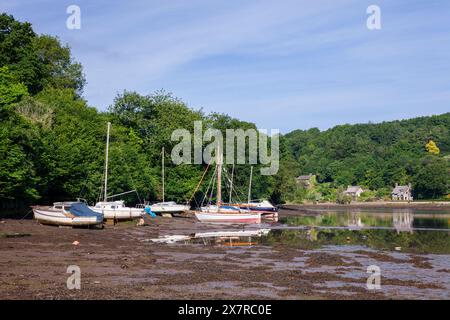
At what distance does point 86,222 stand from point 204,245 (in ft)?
41.8

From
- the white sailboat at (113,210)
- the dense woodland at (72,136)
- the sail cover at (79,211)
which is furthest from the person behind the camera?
the white sailboat at (113,210)

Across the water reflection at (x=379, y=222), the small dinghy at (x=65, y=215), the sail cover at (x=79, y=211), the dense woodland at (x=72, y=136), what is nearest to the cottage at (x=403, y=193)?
the dense woodland at (x=72, y=136)

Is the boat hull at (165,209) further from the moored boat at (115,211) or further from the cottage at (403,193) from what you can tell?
the cottage at (403,193)

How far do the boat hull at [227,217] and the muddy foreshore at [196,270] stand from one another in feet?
97.9

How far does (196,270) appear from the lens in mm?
28906

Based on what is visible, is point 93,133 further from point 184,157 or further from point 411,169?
point 411,169

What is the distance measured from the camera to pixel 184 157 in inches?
3853

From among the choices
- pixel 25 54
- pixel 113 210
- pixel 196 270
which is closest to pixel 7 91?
pixel 113 210

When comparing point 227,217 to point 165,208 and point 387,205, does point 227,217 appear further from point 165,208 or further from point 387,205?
point 387,205

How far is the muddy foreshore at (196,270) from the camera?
2238 cm

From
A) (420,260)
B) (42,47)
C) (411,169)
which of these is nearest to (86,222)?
(420,260)

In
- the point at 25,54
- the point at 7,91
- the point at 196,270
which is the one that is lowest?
the point at 196,270

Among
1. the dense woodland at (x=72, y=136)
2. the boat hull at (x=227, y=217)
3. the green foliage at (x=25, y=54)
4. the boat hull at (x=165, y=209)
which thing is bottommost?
the boat hull at (x=227, y=217)

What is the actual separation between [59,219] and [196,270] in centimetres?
2456
